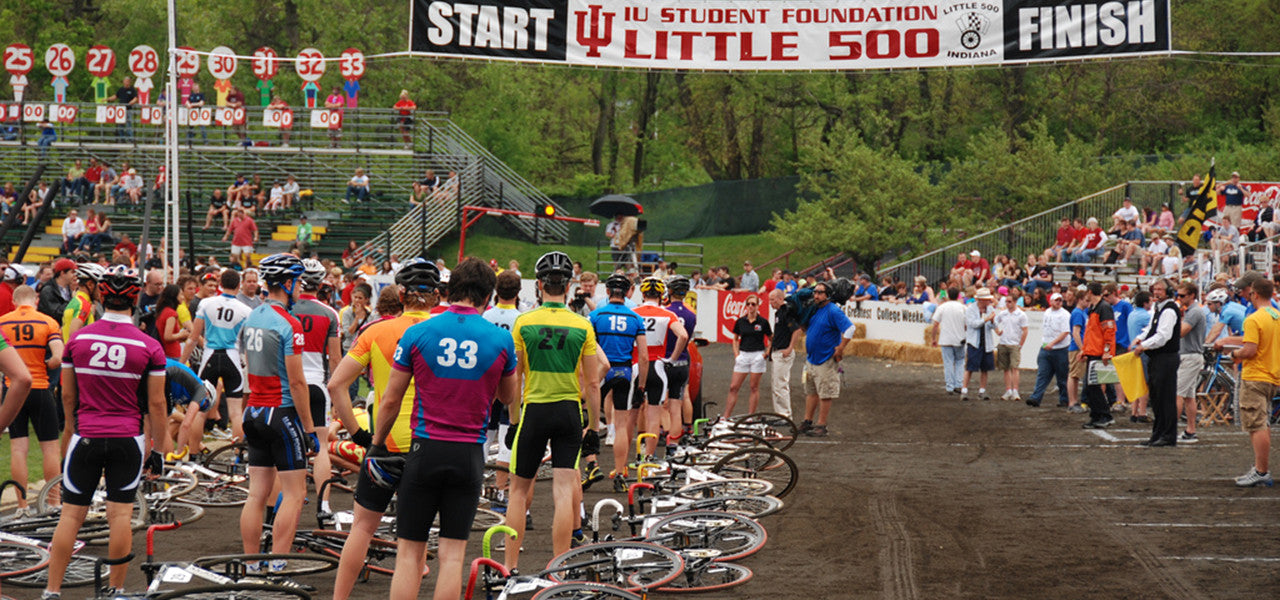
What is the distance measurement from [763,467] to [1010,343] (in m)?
9.94

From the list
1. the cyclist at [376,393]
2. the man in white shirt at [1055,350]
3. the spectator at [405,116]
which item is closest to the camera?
the cyclist at [376,393]

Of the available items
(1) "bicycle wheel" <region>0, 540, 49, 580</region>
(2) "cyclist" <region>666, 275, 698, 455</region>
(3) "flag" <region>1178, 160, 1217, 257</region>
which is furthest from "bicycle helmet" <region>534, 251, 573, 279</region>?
(3) "flag" <region>1178, 160, 1217, 257</region>

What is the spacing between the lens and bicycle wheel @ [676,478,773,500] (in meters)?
9.77

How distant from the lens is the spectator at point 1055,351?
18.7 meters

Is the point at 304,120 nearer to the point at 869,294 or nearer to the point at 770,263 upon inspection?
the point at 770,263

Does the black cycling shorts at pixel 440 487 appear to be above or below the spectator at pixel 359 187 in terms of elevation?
below

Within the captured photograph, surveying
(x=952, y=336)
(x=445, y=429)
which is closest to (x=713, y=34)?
(x=952, y=336)

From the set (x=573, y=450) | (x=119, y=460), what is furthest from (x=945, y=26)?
(x=119, y=460)

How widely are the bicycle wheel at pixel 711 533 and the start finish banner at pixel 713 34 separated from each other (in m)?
14.8

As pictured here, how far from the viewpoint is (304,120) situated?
1624 inches

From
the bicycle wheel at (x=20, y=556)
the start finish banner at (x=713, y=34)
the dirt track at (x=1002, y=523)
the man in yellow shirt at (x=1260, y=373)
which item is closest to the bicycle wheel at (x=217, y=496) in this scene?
the dirt track at (x=1002, y=523)

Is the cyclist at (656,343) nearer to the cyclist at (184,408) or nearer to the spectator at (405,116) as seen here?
the cyclist at (184,408)

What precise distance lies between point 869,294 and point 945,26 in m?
8.99

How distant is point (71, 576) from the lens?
7918 millimetres
